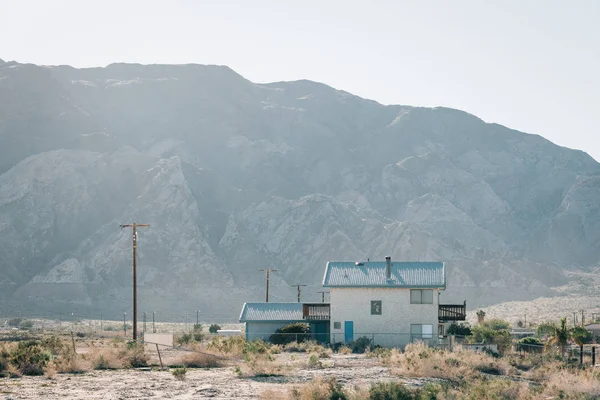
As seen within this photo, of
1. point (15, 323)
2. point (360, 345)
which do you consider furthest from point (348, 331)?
point (15, 323)

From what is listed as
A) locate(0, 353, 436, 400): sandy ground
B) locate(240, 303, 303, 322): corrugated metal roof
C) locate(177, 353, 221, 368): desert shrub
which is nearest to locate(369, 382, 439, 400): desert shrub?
locate(0, 353, 436, 400): sandy ground

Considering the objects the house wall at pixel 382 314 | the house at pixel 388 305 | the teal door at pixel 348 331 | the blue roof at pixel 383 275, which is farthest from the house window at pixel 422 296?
the teal door at pixel 348 331

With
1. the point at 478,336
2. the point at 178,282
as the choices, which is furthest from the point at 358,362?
the point at 178,282

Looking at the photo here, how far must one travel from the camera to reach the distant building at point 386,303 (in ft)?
210

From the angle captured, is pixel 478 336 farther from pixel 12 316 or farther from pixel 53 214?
pixel 53 214

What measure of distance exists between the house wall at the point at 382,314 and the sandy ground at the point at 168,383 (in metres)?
19.7

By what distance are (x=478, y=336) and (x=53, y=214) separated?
12969cm

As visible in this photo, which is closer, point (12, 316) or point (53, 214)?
point (12, 316)

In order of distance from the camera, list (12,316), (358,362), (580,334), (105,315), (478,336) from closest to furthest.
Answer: (358,362)
(580,334)
(478,336)
(12,316)
(105,315)

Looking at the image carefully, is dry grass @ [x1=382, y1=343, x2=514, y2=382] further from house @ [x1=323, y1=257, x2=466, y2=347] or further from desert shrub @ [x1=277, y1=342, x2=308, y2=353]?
house @ [x1=323, y1=257, x2=466, y2=347]

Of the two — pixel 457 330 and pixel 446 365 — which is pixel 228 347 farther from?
pixel 457 330

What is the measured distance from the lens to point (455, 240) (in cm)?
18625

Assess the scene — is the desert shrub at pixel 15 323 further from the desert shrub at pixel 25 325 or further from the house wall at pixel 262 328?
the house wall at pixel 262 328

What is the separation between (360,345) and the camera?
61812mm
